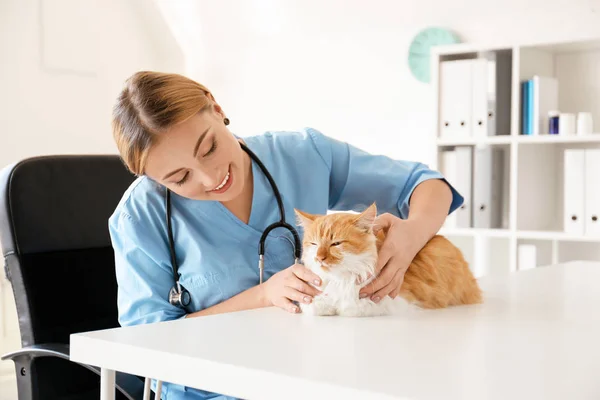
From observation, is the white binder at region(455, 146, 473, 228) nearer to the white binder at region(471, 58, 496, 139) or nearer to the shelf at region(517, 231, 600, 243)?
the white binder at region(471, 58, 496, 139)

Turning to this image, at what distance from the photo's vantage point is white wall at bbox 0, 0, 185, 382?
3.35 metres

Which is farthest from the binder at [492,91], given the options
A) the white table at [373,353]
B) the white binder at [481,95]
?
the white table at [373,353]

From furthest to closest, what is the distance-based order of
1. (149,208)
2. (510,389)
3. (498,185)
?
(498,185), (149,208), (510,389)

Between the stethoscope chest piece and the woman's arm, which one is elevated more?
the woman's arm

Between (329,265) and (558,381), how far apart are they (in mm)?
439

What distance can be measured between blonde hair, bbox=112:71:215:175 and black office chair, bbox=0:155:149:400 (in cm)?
36

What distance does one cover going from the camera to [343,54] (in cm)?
374

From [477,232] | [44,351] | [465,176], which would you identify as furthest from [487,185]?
[44,351]

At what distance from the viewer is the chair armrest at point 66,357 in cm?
128

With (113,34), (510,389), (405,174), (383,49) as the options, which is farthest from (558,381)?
(113,34)

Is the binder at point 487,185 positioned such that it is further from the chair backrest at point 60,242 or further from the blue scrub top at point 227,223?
the chair backrest at point 60,242

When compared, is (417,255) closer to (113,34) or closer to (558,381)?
(558,381)

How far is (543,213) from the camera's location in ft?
10.5

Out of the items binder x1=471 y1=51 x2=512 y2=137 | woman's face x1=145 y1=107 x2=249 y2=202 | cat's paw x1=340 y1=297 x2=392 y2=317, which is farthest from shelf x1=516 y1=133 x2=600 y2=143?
cat's paw x1=340 y1=297 x2=392 y2=317
